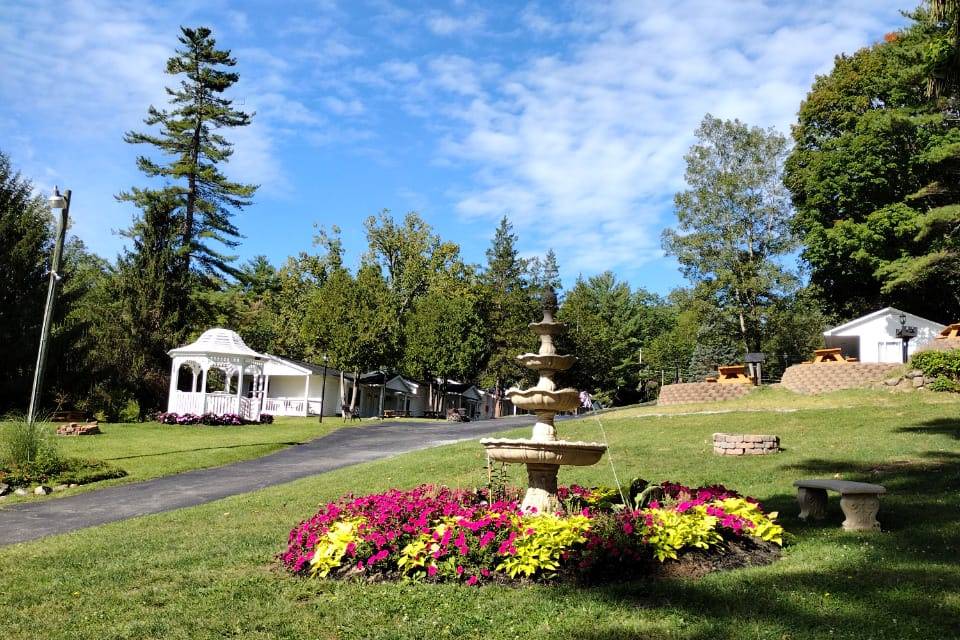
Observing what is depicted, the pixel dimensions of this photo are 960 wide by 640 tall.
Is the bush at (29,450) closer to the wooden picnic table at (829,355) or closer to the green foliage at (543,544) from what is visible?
the green foliage at (543,544)

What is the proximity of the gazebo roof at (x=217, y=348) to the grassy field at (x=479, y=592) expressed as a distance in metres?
21.1

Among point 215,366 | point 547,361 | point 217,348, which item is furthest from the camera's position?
point 215,366

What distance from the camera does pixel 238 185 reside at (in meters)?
41.4

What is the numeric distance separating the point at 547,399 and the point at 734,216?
33.1m

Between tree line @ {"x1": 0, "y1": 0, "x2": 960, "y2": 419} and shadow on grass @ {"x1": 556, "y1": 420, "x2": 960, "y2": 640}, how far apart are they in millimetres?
15442

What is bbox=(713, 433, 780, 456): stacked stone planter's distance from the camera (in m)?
13.2

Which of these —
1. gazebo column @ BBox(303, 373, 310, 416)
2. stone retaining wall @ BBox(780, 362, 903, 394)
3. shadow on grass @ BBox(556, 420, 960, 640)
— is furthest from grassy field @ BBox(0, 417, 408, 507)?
stone retaining wall @ BBox(780, 362, 903, 394)

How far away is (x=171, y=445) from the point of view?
65.4ft

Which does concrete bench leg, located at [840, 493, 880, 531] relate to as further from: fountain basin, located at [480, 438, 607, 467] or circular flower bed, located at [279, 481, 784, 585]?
fountain basin, located at [480, 438, 607, 467]

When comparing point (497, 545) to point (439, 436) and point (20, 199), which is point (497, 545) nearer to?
point (439, 436)

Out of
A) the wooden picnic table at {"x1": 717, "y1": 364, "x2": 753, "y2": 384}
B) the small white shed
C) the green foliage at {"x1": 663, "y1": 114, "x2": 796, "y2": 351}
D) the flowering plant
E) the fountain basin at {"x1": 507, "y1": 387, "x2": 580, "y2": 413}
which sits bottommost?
the flowering plant

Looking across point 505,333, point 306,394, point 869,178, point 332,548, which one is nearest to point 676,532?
point 332,548

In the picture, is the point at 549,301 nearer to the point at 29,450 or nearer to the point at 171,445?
the point at 29,450

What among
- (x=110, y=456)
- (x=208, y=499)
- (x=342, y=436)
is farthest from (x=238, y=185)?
(x=208, y=499)
